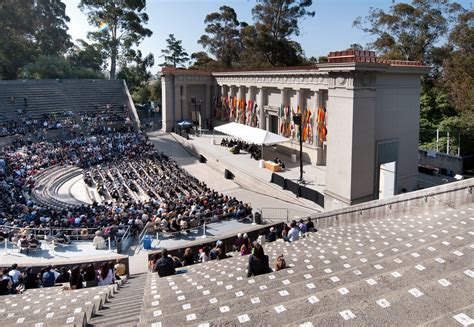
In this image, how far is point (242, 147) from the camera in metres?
35.7

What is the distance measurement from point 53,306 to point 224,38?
62.1m

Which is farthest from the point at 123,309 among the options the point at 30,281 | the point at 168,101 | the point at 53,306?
the point at 168,101

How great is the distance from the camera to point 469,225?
10.8m

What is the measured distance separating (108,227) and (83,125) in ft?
102

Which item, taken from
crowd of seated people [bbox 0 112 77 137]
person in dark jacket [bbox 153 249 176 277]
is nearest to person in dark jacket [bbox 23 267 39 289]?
person in dark jacket [bbox 153 249 176 277]

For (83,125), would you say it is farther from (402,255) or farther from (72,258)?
(402,255)

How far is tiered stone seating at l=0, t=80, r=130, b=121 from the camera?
45094 millimetres

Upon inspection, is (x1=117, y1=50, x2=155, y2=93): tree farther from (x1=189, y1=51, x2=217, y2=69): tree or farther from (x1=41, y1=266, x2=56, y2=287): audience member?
(x1=41, y1=266, x2=56, y2=287): audience member

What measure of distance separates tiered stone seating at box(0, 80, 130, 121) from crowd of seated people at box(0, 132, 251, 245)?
895 centimetres

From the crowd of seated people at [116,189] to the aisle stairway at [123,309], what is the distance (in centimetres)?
671

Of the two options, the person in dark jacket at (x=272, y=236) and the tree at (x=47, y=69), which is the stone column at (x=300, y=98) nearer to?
the person in dark jacket at (x=272, y=236)

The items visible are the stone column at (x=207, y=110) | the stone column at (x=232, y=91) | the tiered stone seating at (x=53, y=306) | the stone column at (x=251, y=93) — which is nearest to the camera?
the tiered stone seating at (x=53, y=306)

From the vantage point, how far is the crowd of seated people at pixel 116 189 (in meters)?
18.7

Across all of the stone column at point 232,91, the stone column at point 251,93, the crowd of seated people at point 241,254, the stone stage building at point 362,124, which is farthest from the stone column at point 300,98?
the crowd of seated people at point 241,254
